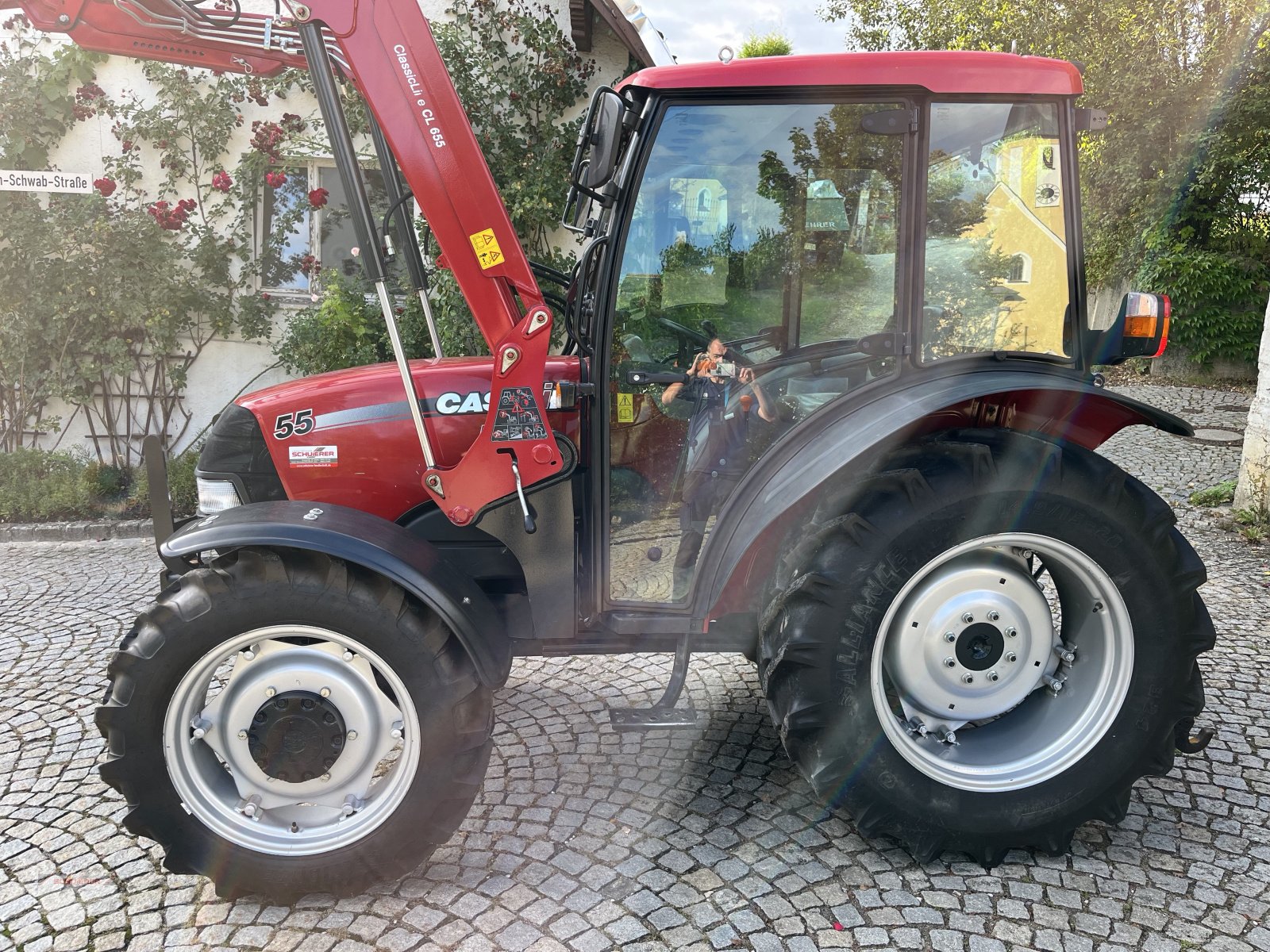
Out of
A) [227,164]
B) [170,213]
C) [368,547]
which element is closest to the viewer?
[368,547]

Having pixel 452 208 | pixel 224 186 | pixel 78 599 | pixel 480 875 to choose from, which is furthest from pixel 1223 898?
pixel 224 186

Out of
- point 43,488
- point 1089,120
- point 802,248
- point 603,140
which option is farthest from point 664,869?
point 43,488

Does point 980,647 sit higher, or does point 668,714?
point 980,647

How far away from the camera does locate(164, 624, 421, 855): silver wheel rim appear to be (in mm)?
2326

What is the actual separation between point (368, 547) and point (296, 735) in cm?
57

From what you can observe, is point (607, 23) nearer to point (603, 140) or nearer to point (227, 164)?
point (227, 164)

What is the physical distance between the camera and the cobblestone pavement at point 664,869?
2.24m

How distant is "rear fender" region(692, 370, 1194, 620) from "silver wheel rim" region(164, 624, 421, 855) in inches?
38.3

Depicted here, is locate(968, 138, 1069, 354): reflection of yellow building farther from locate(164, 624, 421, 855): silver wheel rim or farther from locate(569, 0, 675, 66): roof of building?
locate(569, 0, 675, 66): roof of building

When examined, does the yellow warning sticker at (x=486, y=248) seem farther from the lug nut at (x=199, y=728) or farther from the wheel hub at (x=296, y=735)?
the lug nut at (x=199, y=728)

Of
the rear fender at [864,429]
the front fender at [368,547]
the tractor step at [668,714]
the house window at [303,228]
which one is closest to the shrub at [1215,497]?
the rear fender at [864,429]

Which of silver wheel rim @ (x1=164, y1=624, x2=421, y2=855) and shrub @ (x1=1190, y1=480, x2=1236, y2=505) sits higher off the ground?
silver wheel rim @ (x1=164, y1=624, x2=421, y2=855)

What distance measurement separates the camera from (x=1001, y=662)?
261 centimetres

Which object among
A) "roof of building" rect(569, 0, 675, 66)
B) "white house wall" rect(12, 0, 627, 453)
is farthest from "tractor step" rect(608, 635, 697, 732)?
"white house wall" rect(12, 0, 627, 453)
